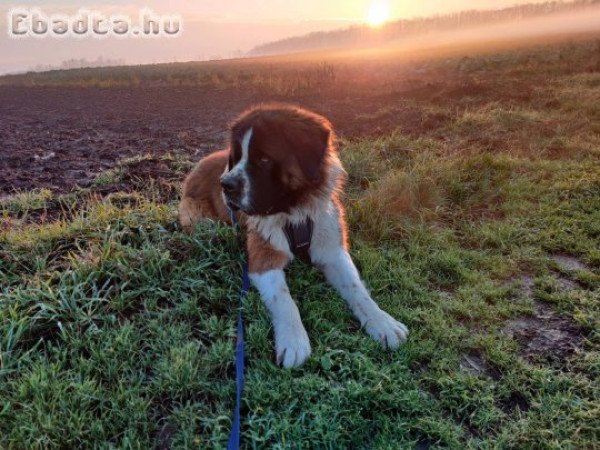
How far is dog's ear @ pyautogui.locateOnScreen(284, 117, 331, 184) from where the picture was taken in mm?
2789

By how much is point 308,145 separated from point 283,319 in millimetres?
1145

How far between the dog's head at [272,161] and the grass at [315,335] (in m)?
0.66

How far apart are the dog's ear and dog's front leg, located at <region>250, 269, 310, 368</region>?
29.2 inches

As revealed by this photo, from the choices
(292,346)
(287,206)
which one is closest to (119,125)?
(287,206)

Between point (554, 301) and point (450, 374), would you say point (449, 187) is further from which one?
point (450, 374)

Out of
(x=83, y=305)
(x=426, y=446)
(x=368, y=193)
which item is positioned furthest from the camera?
(x=368, y=193)

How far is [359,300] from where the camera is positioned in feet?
9.50

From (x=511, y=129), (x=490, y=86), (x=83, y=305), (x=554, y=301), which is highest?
(x=490, y=86)

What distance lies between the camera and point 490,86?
1256cm

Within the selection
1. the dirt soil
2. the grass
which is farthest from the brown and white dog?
the dirt soil

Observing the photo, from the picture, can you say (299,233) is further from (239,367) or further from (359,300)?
(239,367)

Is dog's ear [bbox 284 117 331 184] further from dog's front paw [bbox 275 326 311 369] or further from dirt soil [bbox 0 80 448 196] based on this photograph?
dirt soil [bbox 0 80 448 196]

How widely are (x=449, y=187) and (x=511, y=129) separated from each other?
3.81 m

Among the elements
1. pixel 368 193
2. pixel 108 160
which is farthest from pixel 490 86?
pixel 108 160
